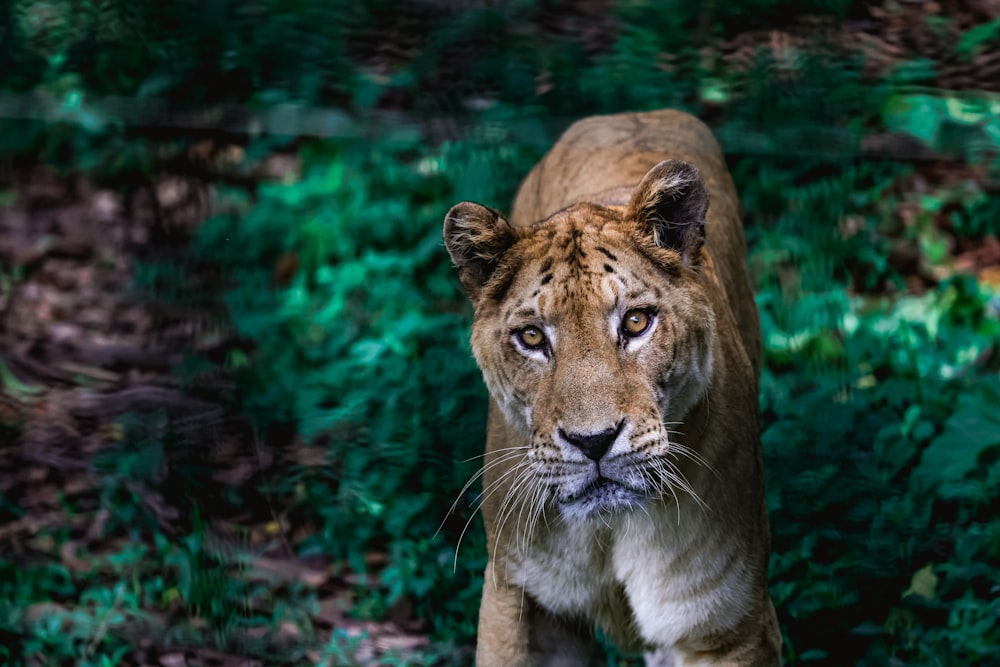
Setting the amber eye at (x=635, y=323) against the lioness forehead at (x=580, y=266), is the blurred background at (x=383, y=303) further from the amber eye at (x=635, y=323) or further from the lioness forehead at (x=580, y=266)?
the amber eye at (x=635, y=323)

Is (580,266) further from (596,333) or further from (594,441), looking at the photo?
(594,441)

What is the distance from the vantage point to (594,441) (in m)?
2.24

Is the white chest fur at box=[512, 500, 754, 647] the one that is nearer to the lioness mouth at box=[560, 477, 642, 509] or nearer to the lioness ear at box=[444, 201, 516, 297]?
the lioness mouth at box=[560, 477, 642, 509]

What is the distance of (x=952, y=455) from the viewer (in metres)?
3.42

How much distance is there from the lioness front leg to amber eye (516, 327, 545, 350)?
1.99ft

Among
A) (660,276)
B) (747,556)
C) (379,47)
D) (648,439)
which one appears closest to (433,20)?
(379,47)

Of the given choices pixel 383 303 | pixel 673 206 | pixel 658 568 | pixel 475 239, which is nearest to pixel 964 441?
pixel 658 568

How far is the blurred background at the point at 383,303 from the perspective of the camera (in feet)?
8.22

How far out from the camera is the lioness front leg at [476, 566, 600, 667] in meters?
2.70

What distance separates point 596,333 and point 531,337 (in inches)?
6.1

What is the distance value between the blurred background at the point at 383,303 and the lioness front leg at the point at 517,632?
0.86ft

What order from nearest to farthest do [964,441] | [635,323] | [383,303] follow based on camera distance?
[635,323] → [964,441] → [383,303]

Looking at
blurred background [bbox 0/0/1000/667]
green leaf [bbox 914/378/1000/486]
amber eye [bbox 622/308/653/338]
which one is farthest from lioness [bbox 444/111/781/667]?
green leaf [bbox 914/378/1000/486]

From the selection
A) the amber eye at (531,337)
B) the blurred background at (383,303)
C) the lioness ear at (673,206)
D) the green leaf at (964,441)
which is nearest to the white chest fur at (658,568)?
the blurred background at (383,303)
